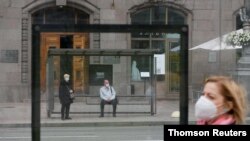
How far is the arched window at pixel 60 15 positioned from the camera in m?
26.0

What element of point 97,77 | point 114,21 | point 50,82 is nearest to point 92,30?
point 97,77

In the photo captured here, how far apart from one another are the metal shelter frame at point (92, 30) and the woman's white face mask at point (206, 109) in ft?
6.35

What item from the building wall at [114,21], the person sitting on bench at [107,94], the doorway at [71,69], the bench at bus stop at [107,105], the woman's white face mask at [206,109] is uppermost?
the building wall at [114,21]

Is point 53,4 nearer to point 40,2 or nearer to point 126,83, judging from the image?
point 40,2

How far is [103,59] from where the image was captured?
20.2 ft

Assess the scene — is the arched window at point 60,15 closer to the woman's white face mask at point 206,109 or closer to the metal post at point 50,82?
the metal post at point 50,82

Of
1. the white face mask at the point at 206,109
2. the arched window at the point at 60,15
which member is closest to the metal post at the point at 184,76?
the white face mask at the point at 206,109

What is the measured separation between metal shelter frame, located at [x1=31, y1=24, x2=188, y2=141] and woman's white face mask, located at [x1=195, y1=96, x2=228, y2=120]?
194cm

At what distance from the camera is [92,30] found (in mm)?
5039

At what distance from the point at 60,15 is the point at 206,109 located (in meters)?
23.6

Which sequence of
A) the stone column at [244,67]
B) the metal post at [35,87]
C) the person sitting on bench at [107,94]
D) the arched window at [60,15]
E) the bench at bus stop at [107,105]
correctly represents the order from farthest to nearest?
the arched window at [60,15] < the stone column at [244,67] < the bench at bus stop at [107,105] < the person sitting on bench at [107,94] < the metal post at [35,87]

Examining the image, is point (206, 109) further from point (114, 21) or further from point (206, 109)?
point (114, 21)

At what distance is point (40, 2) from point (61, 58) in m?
20.3

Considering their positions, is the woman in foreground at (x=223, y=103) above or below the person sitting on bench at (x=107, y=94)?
above
